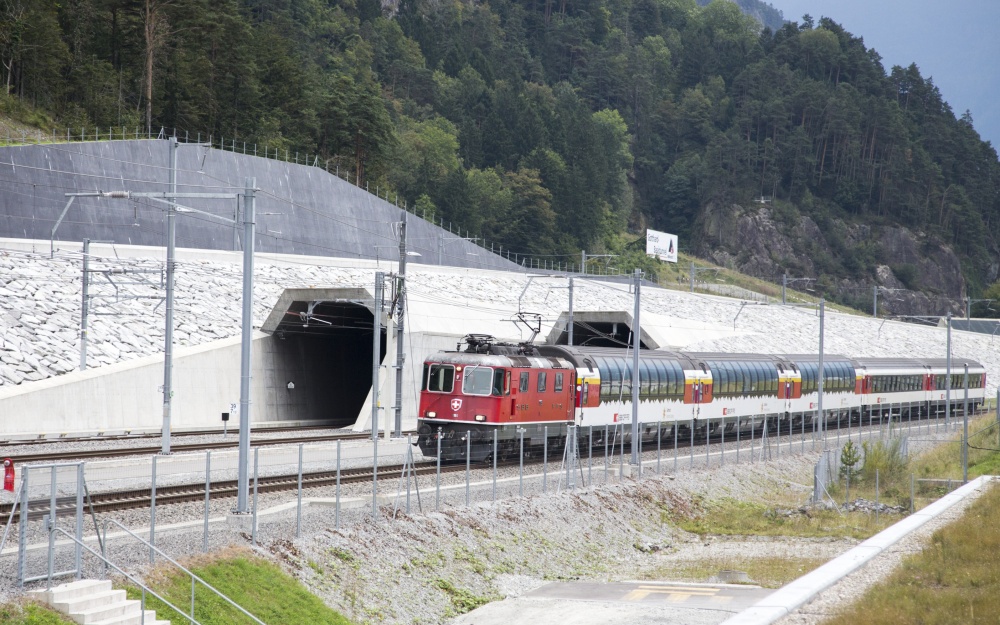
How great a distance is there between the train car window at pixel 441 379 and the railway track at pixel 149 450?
19.4ft

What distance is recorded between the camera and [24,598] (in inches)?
596

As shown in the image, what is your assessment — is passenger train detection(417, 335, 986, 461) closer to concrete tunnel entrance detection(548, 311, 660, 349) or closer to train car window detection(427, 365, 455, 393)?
train car window detection(427, 365, 455, 393)

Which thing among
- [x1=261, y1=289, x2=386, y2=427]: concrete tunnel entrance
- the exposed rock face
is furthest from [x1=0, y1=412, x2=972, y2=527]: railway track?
the exposed rock face

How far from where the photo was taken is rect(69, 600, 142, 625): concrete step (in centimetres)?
1516

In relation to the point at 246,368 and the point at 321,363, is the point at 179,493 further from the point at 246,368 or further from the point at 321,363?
the point at 321,363

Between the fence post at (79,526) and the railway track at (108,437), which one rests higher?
the fence post at (79,526)

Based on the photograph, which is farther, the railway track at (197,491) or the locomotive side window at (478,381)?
the locomotive side window at (478,381)

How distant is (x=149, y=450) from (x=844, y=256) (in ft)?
506

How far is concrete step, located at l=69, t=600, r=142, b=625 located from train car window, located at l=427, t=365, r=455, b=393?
18.5 metres

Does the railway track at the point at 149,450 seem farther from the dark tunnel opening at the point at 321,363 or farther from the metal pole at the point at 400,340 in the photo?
the dark tunnel opening at the point at 321,363

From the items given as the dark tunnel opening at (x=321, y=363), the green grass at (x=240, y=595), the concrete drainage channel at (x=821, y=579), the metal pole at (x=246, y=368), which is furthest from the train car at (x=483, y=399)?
the dark tunnel opening at (x=321, y=363)

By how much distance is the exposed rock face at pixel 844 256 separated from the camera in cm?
16738

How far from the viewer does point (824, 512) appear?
34.4 metres

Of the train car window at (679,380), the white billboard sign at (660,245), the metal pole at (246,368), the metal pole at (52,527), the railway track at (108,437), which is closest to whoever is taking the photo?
the metal pole at (52,527)
